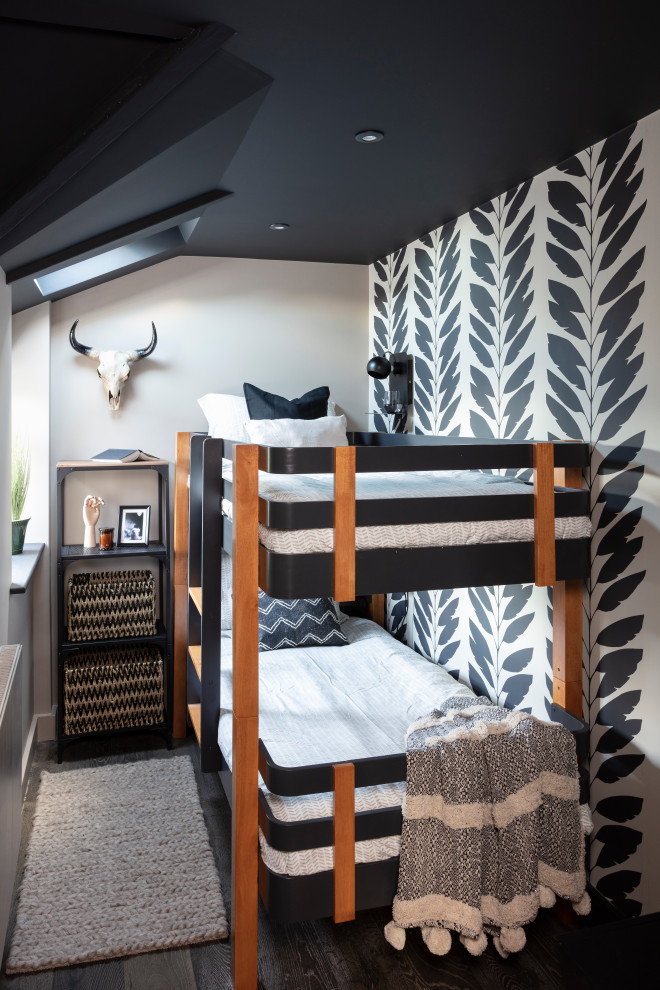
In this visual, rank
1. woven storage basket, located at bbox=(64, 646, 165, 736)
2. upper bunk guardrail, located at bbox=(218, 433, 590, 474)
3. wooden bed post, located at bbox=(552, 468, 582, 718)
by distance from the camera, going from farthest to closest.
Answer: woven storage basket, located at bbox=(64, 646, 165, 736) → wooden bed post, located at bbox=(552, 468, 582, 718) → upper bunk guardrail, located at bbox=(218, 433, 590, 474)

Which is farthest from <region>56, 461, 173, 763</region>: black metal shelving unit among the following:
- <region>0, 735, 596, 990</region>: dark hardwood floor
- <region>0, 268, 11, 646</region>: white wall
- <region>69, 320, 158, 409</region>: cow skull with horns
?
<region>0, 735, 596, 990</region>: dark hardwood floor

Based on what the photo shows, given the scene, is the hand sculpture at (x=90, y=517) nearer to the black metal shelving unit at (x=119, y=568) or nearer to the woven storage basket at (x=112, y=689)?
the black metal shelving unit at (x=119, y=568)

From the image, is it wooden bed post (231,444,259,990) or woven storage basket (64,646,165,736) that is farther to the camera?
woven storage basket (64,646,165,736)

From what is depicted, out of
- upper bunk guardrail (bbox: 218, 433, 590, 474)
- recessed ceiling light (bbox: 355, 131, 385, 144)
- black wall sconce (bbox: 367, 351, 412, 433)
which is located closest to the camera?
upper bunk guardrail (bbox: 218, 433, 590, 474)

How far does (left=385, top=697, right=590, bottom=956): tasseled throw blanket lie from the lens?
2113 mm

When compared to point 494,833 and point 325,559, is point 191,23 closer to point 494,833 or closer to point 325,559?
point 325,559

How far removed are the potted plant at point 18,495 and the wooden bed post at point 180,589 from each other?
2.31ft

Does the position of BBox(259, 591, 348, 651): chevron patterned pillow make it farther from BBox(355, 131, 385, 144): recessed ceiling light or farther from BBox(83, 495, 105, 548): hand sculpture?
BBox(355, 131, 385, 144): recessed ceiling light

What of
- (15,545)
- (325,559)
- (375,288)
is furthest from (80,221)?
(375,288)

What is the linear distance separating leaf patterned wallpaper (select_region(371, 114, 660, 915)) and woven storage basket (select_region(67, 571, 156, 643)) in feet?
5.15

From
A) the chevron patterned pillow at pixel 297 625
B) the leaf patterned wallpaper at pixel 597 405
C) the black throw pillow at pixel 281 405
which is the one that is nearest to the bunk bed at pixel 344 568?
the leaf patterned wallpaper at pixel 597 405

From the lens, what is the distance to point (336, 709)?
9.23ft

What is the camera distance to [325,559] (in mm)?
2004

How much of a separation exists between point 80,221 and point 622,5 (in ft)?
5.55
